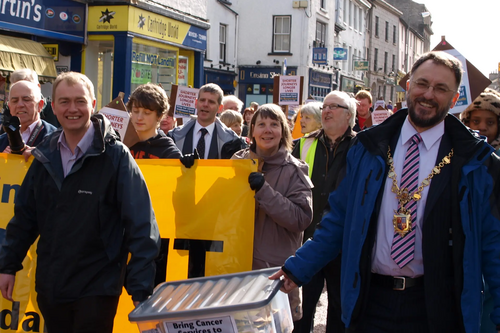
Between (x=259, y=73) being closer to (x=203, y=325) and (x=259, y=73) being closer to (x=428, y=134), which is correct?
(x=428, y=134)

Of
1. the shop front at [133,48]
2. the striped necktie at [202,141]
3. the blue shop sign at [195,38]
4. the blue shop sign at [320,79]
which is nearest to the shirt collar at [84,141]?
the striped necktie at [202,141]

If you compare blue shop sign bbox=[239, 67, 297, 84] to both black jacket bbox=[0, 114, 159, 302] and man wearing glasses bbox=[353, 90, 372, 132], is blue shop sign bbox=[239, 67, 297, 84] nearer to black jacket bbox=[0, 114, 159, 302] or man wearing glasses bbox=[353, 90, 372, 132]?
man wearing glasses bbox=[353, 90, 372, 132]

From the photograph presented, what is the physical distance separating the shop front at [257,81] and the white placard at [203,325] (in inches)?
1263

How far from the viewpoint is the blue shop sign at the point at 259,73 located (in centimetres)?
3444

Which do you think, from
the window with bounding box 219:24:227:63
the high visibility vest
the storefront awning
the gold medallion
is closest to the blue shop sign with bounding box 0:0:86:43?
the storefront awning

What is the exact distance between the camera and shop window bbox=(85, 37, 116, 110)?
51.8 ft

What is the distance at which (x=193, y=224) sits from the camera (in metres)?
4.20

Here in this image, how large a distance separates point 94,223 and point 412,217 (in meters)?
1.71

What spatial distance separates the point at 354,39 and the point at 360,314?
44.8 metres

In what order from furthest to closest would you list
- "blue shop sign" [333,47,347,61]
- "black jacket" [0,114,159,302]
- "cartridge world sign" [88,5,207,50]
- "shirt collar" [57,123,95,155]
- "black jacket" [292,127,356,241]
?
1. "blue shop sign" [333,47,347,61]
2. "cartridge world sign" [88,5,207,50]
3. "black jacket" [292,127,356,241]
4. "shirt collar" [57,123,95,155]
5. "black jacket" [0,114,159,302]

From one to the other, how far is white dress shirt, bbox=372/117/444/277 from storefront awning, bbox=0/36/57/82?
10.7 meters

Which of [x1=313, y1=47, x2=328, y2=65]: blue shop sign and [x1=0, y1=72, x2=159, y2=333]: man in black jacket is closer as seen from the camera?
[x1=0, y1=72, x2=159, y2=333]: man in black jacket

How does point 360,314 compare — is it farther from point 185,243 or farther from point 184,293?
point 185,243

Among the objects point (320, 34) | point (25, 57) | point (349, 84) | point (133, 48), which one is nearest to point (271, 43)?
point (320, 34)
